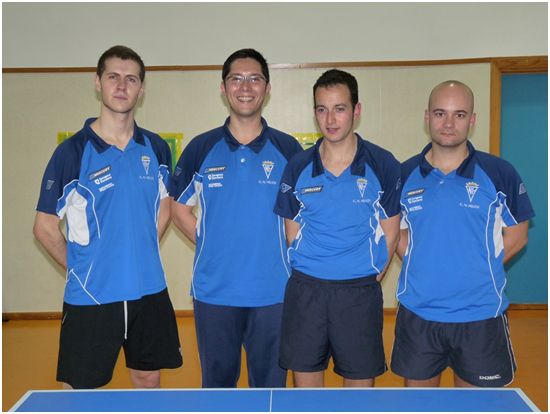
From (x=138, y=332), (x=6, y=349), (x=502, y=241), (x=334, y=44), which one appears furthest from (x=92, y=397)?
(x=334, y=44)

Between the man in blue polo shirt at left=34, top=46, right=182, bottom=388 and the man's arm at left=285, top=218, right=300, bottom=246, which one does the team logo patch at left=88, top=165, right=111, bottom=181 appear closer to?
the man in blue polo shirt at left=34, top=46, right=182, bottom=388

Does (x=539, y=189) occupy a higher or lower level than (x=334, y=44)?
lower

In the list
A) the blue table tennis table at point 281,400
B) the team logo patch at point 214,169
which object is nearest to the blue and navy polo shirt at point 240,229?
the team logo patch at point 214,169

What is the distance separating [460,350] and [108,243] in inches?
66.1

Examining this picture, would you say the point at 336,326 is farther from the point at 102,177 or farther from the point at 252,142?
the point at 102,177

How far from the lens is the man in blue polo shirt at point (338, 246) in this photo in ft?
8.14

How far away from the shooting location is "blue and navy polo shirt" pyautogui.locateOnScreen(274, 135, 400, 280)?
248 centimetres

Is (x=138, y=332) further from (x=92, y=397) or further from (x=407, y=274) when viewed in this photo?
(x=407, y=274)

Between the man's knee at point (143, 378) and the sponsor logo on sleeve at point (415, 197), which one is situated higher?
the sponsor logo on sleeve at point (415, 197)

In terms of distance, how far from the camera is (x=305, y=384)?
2572 millimetres

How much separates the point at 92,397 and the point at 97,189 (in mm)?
1042

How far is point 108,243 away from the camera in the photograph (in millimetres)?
2592

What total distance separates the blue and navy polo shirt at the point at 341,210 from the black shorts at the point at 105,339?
2.51 ft

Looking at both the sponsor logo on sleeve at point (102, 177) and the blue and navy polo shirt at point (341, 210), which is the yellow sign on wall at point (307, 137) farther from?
the sponsor logo on sleeve at point (102, 177)
